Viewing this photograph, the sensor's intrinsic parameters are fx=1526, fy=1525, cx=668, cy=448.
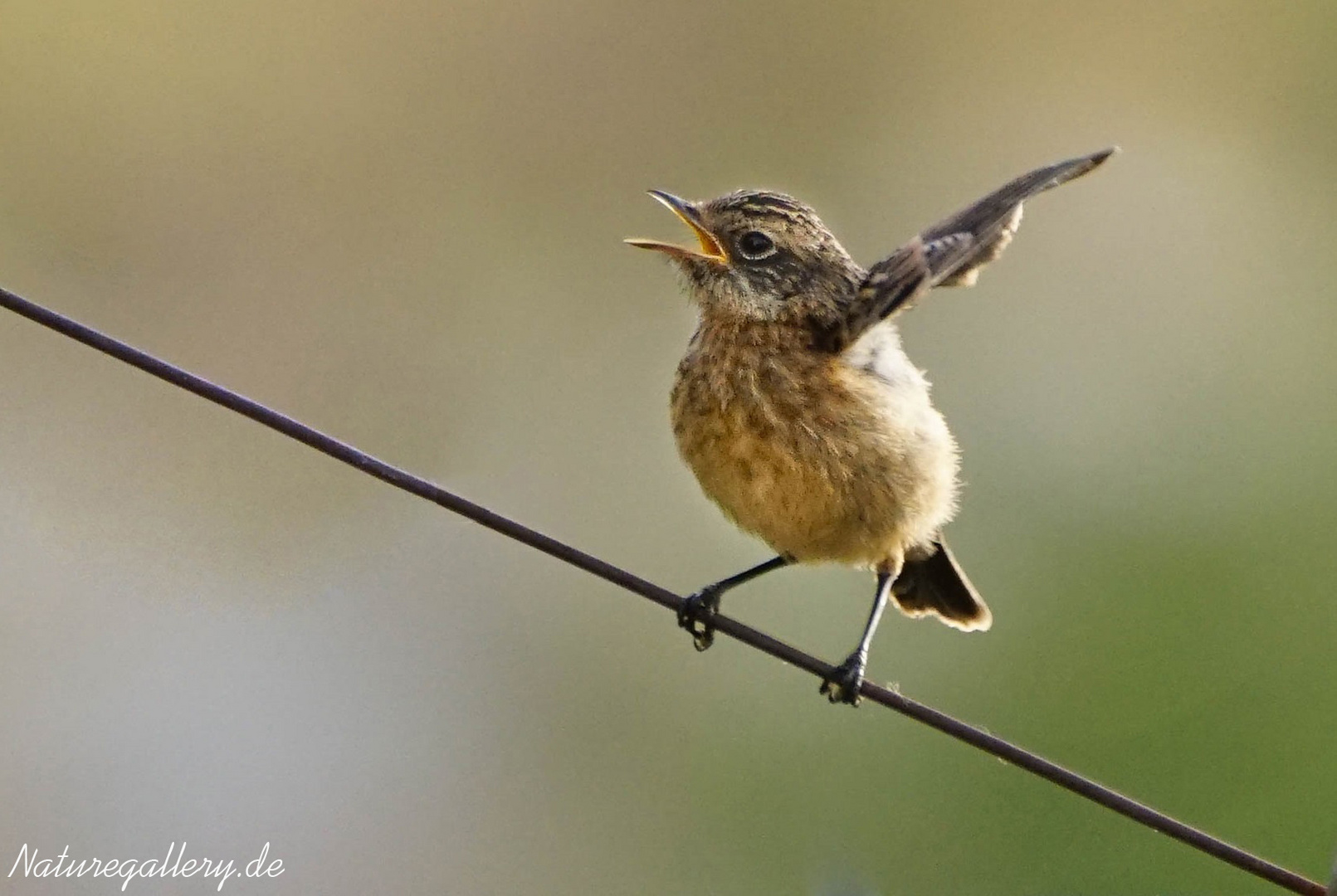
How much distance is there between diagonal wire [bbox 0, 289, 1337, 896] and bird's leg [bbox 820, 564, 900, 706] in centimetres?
128

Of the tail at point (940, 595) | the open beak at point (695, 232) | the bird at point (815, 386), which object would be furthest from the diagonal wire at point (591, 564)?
the tail at point (940, 595)

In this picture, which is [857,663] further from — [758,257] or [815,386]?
[758,257]

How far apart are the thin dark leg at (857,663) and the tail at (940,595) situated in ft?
0.75

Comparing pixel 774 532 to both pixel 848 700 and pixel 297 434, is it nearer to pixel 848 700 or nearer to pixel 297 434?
Result: pixel 848 700

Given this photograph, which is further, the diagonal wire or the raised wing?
the raised wing

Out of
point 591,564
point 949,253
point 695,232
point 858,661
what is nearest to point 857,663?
point 858,661

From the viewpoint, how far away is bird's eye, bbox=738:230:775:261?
221 inches

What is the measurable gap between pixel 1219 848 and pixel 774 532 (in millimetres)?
2400

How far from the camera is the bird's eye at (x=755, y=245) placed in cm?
561

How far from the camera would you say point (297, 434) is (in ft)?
10.7

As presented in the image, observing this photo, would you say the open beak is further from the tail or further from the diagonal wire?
the diagonal wire

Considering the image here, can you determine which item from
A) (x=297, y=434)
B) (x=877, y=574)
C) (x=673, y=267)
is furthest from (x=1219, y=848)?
(x=673, y=267)

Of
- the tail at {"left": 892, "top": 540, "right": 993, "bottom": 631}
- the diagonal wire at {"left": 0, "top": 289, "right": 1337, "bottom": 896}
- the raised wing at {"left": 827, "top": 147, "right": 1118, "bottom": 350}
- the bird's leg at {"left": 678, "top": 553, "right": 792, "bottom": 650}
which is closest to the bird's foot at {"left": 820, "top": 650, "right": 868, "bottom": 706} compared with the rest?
the bird's leg at {"left": 678, "top": 553, "right": 792, "bottom": 650}

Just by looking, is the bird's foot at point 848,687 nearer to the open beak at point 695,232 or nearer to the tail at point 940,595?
the tail at point 940,595
